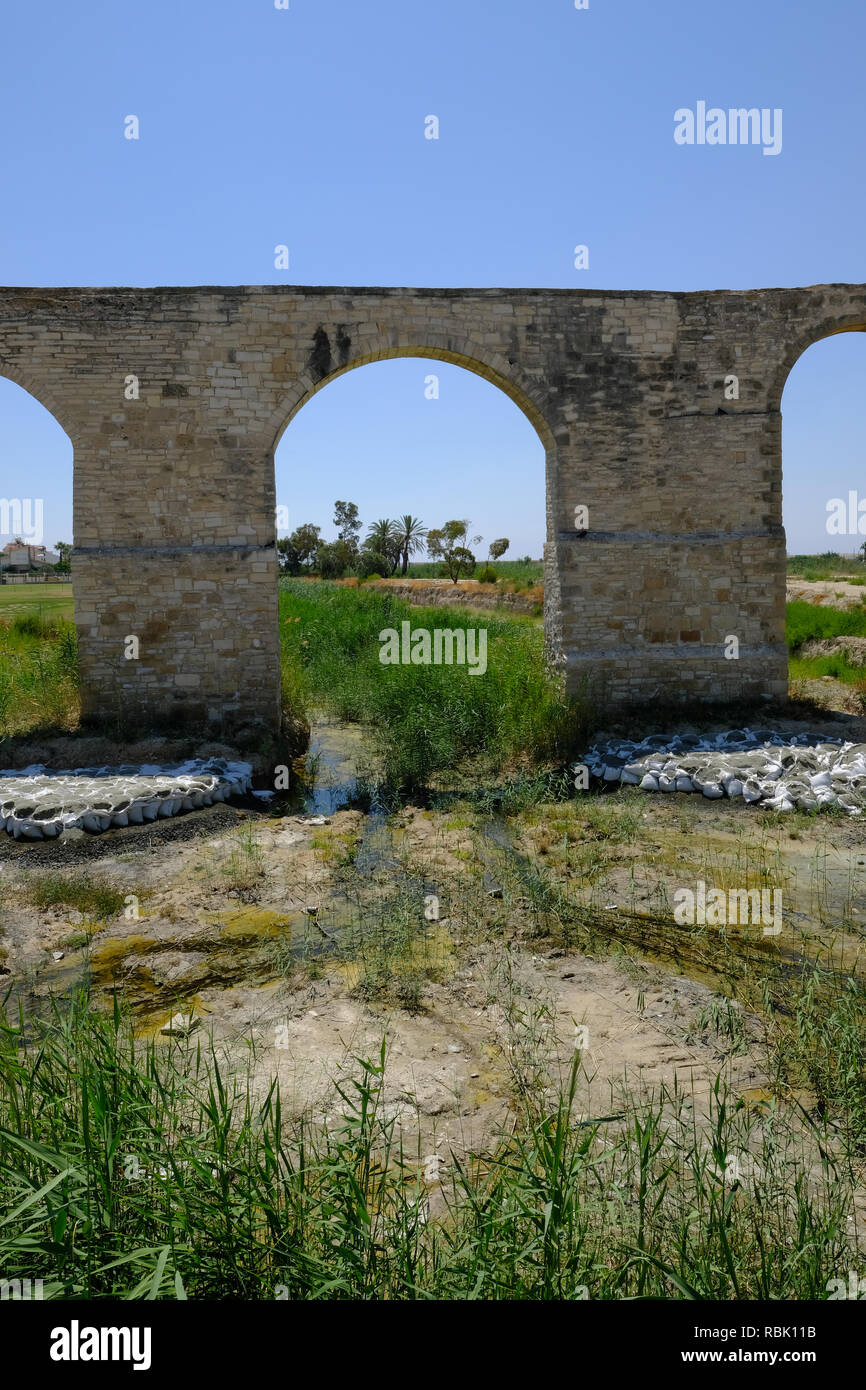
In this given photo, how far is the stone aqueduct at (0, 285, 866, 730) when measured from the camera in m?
8.95

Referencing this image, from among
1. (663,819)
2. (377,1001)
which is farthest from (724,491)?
(377,1001)

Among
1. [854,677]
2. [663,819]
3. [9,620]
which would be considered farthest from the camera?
[9,620]

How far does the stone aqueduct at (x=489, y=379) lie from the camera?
8945mm

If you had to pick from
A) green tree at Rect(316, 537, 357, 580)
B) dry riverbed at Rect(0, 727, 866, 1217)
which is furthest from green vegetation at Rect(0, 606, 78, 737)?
green tree at Rect(316, 537, 357, 580)

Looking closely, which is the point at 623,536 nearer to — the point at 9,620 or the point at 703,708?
the point at 703,708

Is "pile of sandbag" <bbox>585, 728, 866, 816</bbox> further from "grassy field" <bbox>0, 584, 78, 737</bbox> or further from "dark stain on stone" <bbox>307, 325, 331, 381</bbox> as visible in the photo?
"grassy field" <bbox>0, 584, 78, 737</bbox>

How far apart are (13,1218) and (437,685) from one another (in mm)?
8763

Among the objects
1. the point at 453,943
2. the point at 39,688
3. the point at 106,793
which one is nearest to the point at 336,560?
the point at 39,688

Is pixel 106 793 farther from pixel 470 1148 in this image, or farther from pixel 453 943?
pixel 470 1148

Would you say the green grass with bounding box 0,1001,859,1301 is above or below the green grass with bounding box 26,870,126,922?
above

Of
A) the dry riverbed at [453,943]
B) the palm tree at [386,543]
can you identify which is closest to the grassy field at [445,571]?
the palm tree at [386,543]

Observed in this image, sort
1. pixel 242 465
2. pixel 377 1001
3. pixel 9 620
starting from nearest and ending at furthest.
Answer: pixel 377 1001, pixel 242 465, pixel 9 620

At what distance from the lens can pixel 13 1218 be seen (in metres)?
2.10

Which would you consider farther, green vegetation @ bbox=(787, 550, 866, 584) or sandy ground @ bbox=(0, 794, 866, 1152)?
green vegetation @ bbox=(787, 550, 866, 584)
